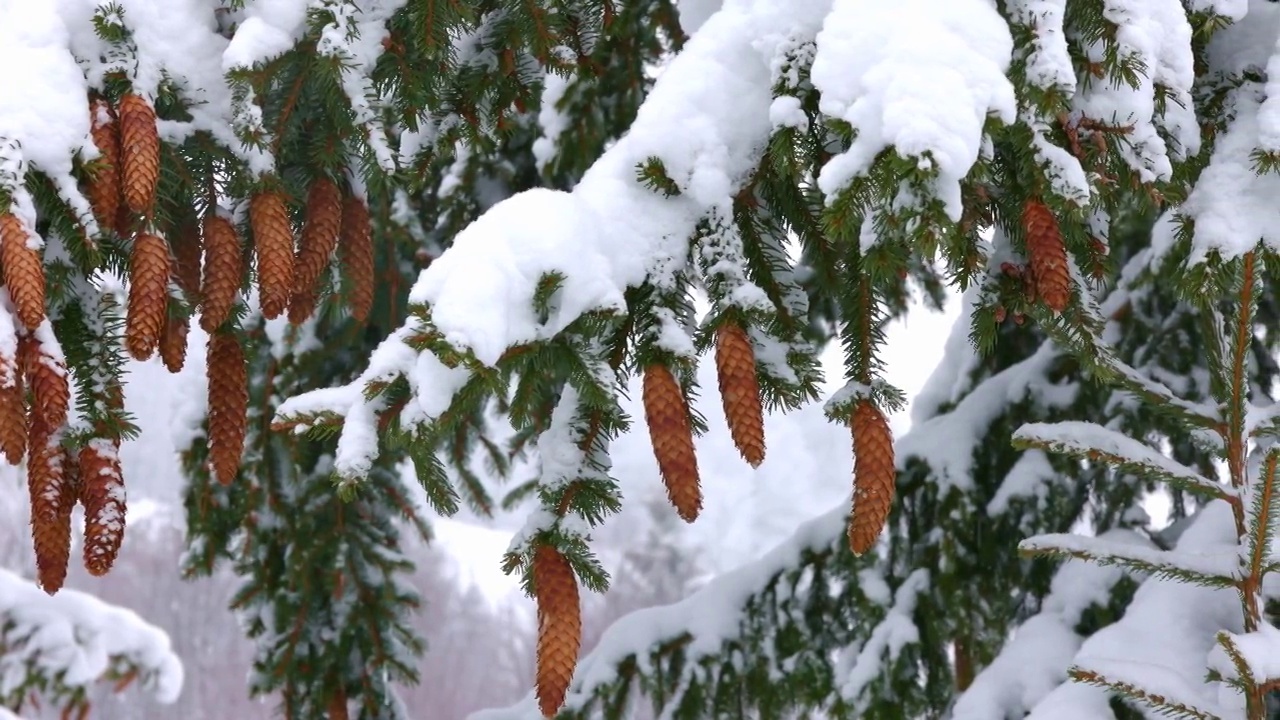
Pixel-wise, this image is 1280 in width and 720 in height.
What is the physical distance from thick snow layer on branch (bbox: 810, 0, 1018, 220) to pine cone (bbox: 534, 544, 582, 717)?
0.62 meters

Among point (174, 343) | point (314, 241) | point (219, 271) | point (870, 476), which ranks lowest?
point (870, 476)

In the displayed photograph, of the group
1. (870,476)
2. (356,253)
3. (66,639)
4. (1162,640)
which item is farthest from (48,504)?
(66,639)

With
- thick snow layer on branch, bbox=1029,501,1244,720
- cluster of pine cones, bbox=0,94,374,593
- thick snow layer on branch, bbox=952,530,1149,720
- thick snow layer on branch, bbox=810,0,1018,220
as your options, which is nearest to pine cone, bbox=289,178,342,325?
cluster of pine cones, bbox=0,94,374,593

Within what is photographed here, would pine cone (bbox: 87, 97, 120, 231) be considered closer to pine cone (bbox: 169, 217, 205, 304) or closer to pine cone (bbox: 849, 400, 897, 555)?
pine cone (bbox: 169, 217, 205, 304)

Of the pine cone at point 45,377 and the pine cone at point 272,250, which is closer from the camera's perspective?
the pine cone at point 45,377

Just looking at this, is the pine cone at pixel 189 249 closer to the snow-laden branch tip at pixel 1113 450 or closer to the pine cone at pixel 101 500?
the pine cone at pixel 101 500

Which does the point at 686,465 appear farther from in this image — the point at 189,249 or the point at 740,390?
the point at 189,249

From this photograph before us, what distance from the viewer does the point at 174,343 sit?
1.70 meters

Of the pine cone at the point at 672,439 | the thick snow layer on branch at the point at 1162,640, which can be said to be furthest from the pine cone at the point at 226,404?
the thick snow layer on branch at the point at 1162,640

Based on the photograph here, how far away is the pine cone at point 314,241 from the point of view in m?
1.84

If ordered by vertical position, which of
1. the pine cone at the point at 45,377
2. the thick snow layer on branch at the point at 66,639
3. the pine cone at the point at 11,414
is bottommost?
the pine cone at the point at 11,414

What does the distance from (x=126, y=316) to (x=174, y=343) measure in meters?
0.08

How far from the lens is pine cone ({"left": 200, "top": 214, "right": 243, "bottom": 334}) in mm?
1671

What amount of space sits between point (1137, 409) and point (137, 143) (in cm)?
280
